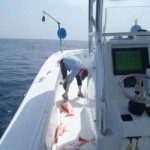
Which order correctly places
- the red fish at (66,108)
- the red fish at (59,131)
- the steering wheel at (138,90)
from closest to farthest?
the steering wheel at (138,90)
the red fish at (59,131)
the red fish at (66,108)

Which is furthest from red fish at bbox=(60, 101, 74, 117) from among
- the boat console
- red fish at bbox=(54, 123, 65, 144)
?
the boat console

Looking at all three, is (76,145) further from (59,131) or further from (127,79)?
(127,79)

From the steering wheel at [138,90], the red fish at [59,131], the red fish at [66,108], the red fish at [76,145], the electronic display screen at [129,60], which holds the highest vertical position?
the electronic display screen at [129,60]

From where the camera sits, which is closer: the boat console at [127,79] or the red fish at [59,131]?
the boat console at [127,79]

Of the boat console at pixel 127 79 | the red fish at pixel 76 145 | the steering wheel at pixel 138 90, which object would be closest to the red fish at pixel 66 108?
the red fish at pixel 76 145

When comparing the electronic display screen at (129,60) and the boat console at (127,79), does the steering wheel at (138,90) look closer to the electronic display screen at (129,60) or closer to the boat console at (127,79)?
the boat console at (127,79)

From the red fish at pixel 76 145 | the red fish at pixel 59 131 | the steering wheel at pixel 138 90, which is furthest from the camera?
the red fish at pixel 59 131

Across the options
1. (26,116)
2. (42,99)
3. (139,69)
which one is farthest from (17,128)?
(139,69)

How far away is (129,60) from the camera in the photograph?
8.02ft

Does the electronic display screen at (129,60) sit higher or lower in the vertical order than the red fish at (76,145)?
higher

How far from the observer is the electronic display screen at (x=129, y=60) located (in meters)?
2.45

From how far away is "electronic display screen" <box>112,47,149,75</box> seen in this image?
2445 mm

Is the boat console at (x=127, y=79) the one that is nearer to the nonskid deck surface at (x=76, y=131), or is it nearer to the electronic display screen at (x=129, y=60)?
the electronic display screen at (x=129, y=60)

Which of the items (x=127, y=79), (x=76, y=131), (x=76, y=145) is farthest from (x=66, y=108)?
(x=127, y=79)
